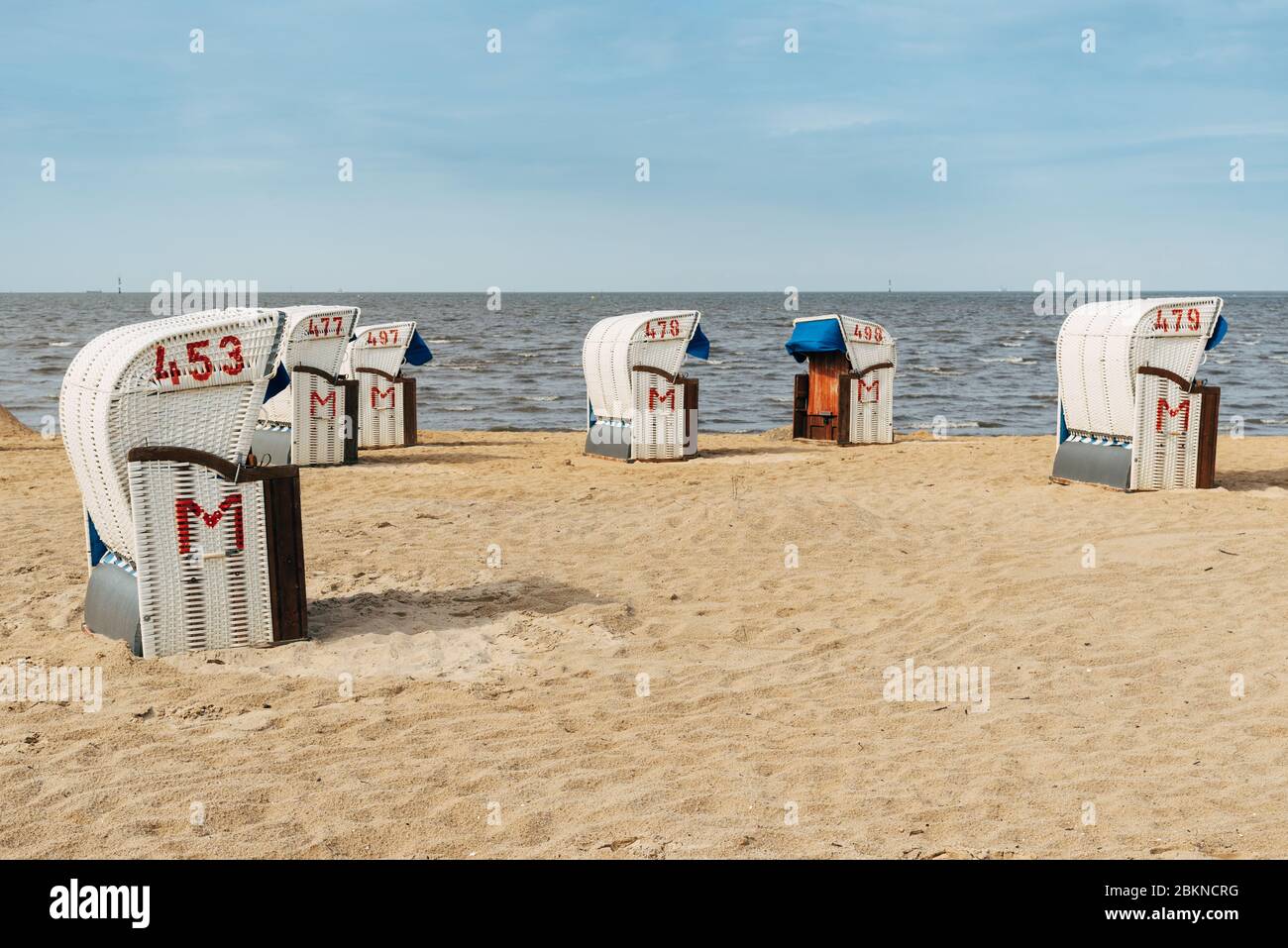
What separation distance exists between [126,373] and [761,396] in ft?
Answer: 81.5

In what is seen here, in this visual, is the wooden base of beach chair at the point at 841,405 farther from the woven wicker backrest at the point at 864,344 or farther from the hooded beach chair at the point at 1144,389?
the hooded beach chair at the point at 1144,389

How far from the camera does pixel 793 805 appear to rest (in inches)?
190

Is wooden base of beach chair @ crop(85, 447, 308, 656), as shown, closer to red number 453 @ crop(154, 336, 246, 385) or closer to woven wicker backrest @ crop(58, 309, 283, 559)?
woven wicker backrest @ crop(58, 309, 283, 559)

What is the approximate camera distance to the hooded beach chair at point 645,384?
624 inches

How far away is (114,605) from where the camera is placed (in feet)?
22.5

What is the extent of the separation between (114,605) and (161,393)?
1.35 meters

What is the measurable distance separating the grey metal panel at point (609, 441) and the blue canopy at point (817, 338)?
331 cm

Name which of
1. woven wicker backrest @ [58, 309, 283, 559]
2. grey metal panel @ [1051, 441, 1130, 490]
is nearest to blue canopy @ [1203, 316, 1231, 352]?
grey metal panel @ [1051, 441, 1130, 490]

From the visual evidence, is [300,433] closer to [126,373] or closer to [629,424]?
[629,424]

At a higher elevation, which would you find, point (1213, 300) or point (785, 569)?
point (1213, 300)

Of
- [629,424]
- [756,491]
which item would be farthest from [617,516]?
[629,424]

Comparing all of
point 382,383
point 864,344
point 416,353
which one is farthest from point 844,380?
point 382,383

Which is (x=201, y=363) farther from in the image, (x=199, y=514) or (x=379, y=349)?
(x=379, y=349)

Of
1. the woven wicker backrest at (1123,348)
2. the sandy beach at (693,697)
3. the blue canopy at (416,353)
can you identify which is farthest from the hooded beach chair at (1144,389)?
the blue canopy at (416,353)
